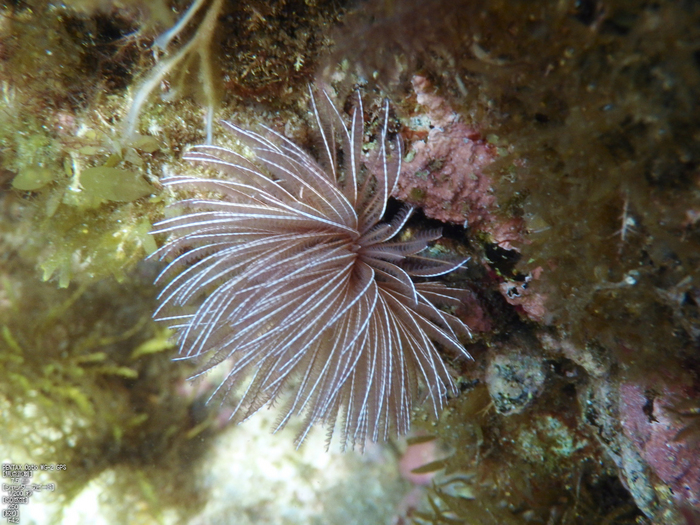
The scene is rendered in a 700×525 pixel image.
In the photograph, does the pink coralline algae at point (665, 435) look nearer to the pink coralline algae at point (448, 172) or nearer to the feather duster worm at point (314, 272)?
the feather duster worm at point (314, 272)

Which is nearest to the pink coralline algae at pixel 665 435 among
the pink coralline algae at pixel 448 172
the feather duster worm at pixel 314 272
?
the feather duster worm at pixel 314 272

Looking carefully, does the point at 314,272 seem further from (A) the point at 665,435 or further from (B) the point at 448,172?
(A) the point at 665,435

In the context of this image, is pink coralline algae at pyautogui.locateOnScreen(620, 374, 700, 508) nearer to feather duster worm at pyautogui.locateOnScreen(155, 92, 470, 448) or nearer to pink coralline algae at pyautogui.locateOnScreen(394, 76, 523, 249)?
feather duster worm at pyautogui.locateOnScreen(155, 92, 470, 448)

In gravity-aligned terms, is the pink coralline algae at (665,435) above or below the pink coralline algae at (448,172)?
below

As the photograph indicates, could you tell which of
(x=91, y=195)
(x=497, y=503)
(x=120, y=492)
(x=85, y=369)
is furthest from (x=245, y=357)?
(x=120, y=492)

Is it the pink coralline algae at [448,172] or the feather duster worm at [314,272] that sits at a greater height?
the pink coralline algae at [448,172]
